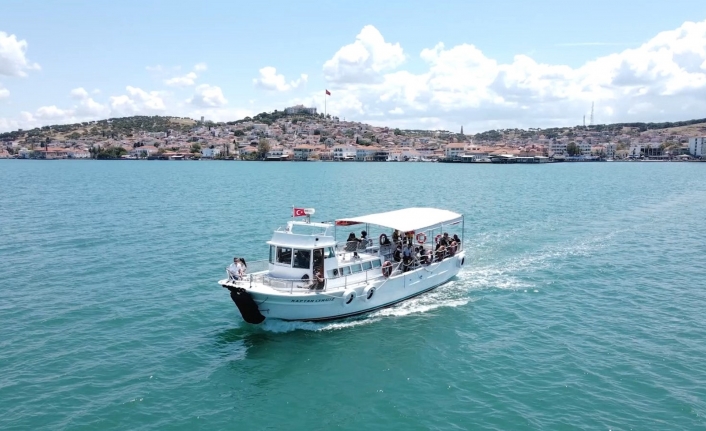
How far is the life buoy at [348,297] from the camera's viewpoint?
23.4 m

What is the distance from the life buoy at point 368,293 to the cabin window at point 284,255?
3635 mm

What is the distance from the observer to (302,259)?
78.1 feet

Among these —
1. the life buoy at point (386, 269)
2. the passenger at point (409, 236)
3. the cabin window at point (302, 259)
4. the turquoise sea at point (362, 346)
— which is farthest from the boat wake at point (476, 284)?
the passenger at point (409, 236)

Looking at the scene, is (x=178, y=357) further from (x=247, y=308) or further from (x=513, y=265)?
(x=513, y=265)

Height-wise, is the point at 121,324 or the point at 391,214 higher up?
the point at 391,214

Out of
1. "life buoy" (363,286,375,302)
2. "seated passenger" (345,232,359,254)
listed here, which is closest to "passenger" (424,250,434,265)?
"seated passenger" (345,232,359,254)

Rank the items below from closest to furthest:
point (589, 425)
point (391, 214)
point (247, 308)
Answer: point (589, 425), point (247, 308), point (391, 214)

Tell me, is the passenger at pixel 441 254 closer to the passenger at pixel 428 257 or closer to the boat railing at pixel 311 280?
the passenger at pixel 428 257

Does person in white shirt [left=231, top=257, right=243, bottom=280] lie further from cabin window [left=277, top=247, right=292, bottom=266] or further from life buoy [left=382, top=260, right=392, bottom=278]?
life buoy [left=382, top=260, right=392, bottom=278]

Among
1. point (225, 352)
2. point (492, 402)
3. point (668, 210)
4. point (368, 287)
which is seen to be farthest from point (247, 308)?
point (668, 210)

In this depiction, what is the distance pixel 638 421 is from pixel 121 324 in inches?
792

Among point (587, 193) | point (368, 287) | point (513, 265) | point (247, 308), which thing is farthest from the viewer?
point (587, 193)

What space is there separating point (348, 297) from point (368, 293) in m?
1.21

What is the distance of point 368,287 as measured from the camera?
2433 centimetres
